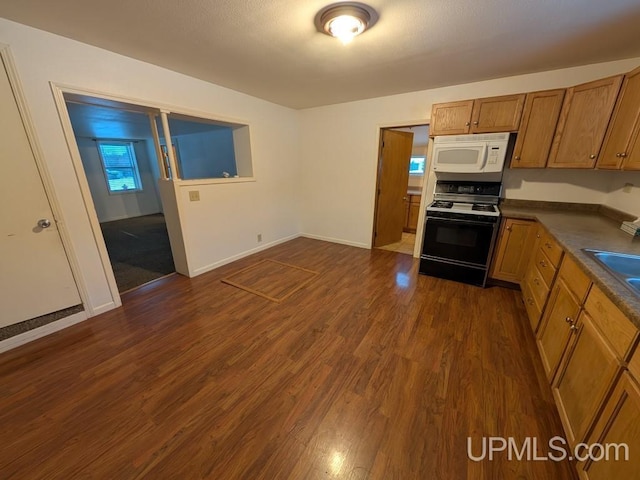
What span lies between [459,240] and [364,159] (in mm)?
1982

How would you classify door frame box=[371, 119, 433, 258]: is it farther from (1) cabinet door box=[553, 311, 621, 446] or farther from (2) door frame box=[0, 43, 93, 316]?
(2) door frame box=[0, 43, 93, 316]

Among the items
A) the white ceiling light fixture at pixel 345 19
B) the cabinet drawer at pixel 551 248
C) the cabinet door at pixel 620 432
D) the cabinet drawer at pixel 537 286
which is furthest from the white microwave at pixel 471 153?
the cabinet door at pixel 620 432

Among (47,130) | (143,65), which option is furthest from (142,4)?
(47,130)

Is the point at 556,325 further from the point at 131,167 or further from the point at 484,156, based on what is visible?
the point at 131,167

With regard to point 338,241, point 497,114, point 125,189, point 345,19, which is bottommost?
point 338,241

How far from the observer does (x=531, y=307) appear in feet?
7.20

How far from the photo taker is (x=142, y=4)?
5.07ft

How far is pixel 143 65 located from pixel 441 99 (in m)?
3.49

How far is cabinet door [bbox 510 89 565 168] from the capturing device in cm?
243

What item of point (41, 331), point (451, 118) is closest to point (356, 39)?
point (451, 118)

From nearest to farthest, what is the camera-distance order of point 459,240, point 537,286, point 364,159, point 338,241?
point 537,286
point 459,240
point 364,159
point 338,241

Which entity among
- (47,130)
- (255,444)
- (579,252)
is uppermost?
(47,130)

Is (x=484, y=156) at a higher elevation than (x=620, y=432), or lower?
higher

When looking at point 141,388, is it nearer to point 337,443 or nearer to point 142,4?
point 337,443
